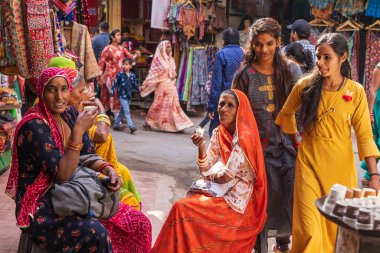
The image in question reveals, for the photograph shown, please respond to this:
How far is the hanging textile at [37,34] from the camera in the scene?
466cm

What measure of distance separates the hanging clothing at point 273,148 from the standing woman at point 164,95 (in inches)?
235

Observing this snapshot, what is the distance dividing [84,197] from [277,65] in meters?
A: 1.92

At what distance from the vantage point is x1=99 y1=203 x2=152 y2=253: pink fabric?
3656 millimetres

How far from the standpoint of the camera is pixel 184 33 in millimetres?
11625

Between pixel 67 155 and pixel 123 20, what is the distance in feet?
35.9

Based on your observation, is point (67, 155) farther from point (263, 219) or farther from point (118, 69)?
point (118, 69)

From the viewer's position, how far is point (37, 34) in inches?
184

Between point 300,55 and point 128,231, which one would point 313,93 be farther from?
point 300,55

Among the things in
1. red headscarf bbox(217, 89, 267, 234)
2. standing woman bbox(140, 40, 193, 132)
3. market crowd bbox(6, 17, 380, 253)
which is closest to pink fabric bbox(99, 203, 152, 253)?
market crowd bbox(6, 17, 380, 253)

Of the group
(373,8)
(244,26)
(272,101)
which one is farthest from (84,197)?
(244,26)

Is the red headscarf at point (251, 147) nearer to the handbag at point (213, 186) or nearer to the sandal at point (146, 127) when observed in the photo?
the handbag at point (213, 186)

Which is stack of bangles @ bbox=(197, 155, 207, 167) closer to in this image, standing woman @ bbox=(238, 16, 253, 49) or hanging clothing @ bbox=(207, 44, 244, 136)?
hanging clothing @ bbox=(207, 44, 244, 136)

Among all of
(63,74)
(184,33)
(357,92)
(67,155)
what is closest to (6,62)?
(63,74)

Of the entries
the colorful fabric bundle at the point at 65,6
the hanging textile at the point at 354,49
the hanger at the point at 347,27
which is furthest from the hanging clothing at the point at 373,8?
the colorful fabric bundle at the point at 65,6
